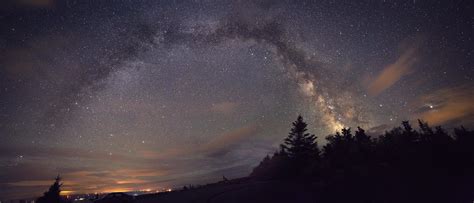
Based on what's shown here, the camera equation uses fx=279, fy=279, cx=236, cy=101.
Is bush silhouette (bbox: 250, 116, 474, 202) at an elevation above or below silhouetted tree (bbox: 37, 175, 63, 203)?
below

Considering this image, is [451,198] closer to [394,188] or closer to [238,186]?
[394,188]

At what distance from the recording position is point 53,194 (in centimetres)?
4028

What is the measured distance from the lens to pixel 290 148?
38.3 metres

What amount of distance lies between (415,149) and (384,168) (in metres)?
8.95

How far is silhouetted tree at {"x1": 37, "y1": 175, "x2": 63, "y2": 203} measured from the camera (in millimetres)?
39719

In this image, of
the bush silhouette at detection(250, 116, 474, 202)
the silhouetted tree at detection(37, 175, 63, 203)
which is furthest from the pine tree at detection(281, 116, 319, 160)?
the silhouetted tree at detection(37, 175, 63, 203)

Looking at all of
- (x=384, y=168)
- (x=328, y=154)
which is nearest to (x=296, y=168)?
(x=328, y=154)

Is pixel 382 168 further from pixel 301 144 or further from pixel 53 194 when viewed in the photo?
pixel 53 194

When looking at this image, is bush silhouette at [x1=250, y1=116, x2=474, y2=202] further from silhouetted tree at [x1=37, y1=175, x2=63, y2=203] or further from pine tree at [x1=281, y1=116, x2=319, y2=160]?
silhouetted tree at [x1=37, y1=175, x2=63, y2=203]

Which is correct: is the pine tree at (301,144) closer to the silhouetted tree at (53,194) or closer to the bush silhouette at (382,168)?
the bush silhouette at (382,168)

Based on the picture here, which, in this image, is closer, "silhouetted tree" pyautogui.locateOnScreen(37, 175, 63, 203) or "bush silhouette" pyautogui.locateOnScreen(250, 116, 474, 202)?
"bush silhouette" pyautogui.locateOnScreen(250, 116, 474, 202)

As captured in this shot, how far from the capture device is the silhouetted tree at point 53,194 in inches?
1564

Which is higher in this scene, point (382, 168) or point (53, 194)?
point (53, 194)

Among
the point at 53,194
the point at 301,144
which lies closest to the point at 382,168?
the point at 301,144
